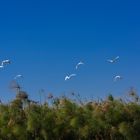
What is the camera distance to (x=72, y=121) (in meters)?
18.8

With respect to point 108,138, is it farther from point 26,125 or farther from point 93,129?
point 26,125

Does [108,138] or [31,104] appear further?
[31,104]

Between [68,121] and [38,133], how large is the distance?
103cm

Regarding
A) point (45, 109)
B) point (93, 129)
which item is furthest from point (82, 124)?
point (45, 109)

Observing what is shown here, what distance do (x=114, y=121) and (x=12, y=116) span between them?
338 cm

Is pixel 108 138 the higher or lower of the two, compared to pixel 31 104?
lower

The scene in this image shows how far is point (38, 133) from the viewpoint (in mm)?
19234

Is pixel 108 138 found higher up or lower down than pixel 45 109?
lower down

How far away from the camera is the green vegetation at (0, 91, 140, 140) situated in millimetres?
18578

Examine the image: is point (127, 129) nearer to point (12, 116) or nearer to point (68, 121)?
point (68, 121)

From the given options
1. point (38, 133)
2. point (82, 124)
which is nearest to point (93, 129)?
point (82, 124)

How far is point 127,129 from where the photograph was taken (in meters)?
18.3

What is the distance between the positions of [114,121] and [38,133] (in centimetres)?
245

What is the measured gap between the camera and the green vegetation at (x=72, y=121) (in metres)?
18.6
